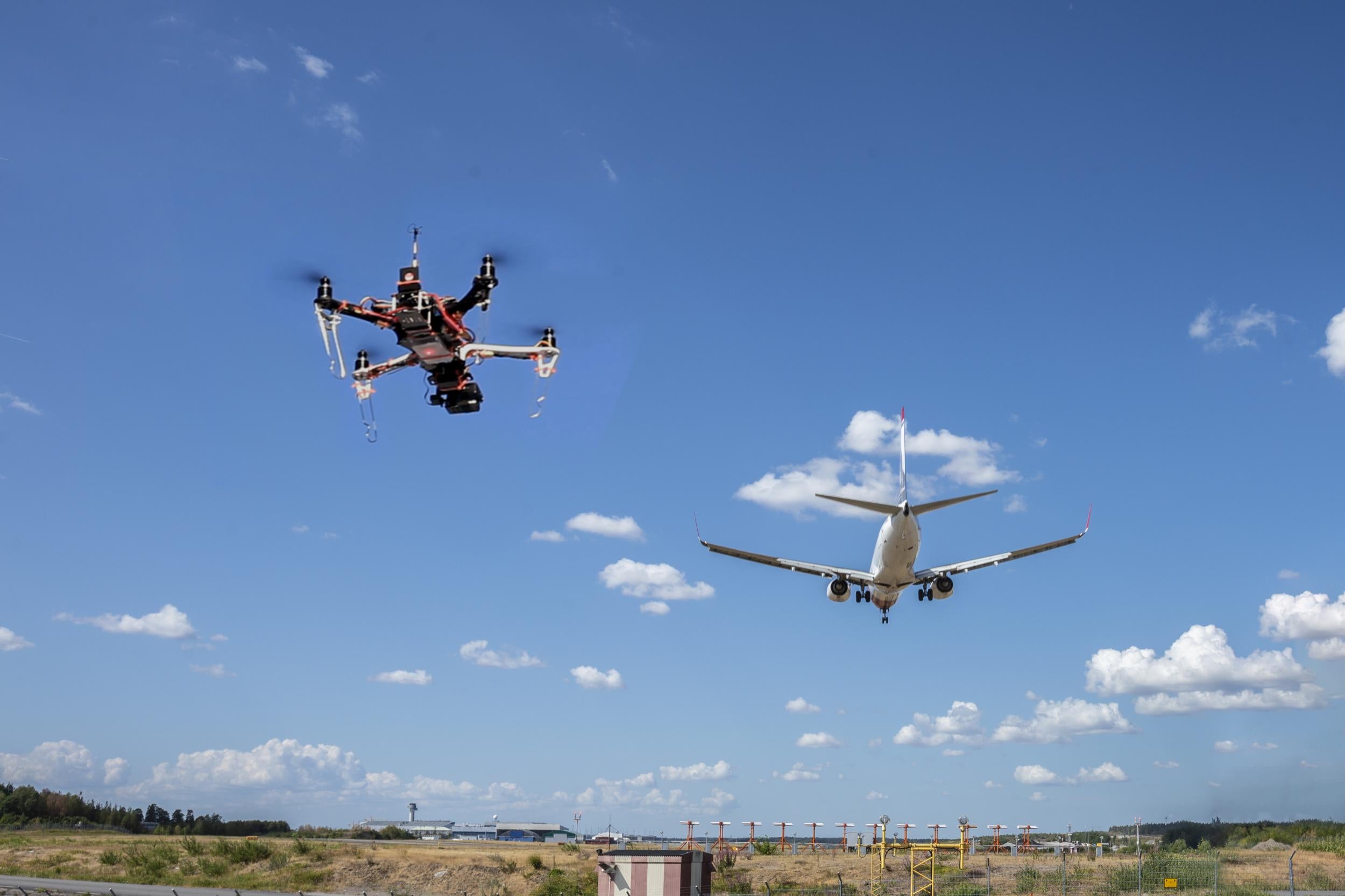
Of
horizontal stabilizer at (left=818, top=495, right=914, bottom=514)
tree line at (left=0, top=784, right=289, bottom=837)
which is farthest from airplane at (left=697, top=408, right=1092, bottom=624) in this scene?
tree line at (left=0, top=784, right=289, bottom=837)

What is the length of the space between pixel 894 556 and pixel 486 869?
45736 millimetres

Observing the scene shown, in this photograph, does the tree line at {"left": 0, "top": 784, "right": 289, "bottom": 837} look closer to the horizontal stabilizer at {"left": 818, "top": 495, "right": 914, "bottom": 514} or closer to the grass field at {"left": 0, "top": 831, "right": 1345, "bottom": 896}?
the grass field at {"left": 0, "top": 831, "right": 1345, "bottom": 896}

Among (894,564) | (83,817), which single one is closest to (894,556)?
(894,564)

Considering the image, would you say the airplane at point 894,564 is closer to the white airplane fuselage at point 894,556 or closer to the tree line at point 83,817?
the white airplane fuselage at point 894,556

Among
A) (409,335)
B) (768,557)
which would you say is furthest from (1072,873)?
(409,335)

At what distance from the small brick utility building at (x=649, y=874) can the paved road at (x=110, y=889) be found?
26232 mm

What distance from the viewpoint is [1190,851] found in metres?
78.3

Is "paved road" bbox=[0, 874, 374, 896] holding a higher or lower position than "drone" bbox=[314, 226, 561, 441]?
lower

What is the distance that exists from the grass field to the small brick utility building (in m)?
24.8

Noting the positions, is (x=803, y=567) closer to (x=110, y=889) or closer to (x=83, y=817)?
(x=110, y=889)

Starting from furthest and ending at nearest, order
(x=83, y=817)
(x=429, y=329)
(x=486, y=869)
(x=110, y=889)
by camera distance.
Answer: (x=83, y=817) < (x=486, y=869) < (x=110, y=889) < (x=429, y=329)

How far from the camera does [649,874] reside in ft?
120

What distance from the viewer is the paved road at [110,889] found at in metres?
60.1

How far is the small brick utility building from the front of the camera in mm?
36188
